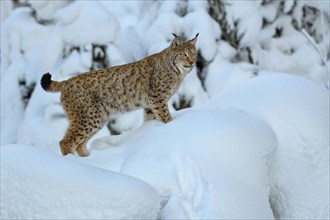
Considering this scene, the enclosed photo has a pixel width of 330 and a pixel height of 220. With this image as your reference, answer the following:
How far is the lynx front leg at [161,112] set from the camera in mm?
5016

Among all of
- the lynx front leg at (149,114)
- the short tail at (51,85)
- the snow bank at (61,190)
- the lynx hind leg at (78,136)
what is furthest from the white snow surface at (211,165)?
the short tail at (51,85)

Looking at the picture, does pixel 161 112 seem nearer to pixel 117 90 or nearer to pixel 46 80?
pixel 117 90

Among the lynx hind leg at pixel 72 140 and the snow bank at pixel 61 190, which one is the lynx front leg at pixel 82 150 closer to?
the lynx hind leg at pixel 72 140

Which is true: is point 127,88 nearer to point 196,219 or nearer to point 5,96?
point 196,219

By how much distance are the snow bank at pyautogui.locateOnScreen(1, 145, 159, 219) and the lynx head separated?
2.05 meters

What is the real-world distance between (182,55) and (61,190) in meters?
2.41

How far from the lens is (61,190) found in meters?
3.09

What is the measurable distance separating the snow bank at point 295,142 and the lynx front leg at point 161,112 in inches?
17.5

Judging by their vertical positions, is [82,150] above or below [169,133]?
below

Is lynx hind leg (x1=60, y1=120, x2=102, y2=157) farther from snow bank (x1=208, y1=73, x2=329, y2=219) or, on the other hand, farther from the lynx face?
snow bank (x1=208, y1=73, x2=329, y2=219)

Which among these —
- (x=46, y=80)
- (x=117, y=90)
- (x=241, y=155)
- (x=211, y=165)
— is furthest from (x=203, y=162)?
(x=46, y=80)

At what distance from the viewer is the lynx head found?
5.21m

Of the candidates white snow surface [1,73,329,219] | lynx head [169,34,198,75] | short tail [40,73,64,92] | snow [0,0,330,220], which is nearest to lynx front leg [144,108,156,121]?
snow [0,0,330,220]

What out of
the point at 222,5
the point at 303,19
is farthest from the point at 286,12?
the point at 222,5
